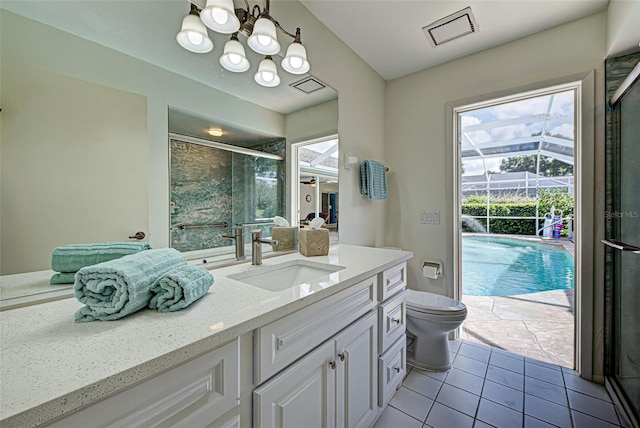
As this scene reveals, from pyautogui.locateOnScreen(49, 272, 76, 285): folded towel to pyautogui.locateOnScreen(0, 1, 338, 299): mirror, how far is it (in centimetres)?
3

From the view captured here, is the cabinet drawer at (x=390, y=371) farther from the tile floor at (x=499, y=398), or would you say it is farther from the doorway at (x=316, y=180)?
the doorway at (x=316, y=180)

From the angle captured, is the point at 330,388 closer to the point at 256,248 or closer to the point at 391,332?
the point at 391,332

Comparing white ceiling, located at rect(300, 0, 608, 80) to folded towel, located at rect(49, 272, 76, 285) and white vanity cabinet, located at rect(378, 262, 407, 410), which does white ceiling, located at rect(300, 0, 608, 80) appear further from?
folded towel, located at rect(49, 272, 76, 285)

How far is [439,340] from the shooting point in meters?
1.80

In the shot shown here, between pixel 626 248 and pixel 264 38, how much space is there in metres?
2.13

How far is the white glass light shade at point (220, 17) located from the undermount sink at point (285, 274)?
1137mm

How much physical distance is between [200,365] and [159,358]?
0.38 ft

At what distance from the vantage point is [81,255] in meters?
0.84

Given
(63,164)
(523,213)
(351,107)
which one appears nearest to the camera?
(63,164)

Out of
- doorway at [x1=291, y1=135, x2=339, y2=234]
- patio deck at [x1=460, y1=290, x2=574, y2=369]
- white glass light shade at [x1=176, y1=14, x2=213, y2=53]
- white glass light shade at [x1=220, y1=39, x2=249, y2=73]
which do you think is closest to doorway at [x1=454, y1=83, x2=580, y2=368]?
patio deck at [x1=460, y1=290, x2=574, y2=369]

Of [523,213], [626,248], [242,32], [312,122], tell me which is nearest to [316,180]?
[312,122]

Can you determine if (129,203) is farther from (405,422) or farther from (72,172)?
(405,422)

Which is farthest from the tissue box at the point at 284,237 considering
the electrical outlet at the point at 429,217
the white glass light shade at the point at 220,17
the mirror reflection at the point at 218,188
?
the electrical outlet at the point at 429,217

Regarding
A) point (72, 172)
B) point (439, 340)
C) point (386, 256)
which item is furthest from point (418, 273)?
point (72, 172)
